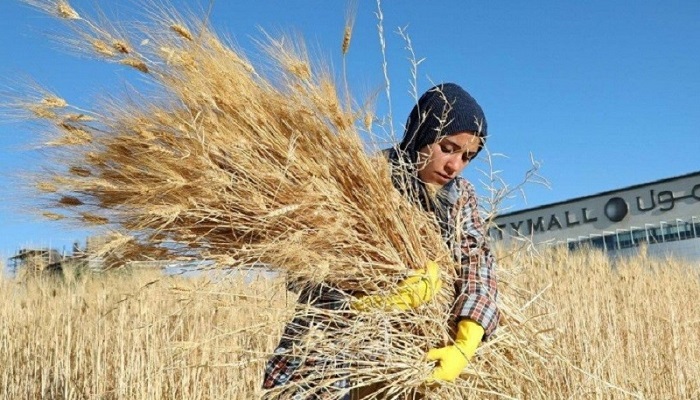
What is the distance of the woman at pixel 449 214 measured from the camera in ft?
5.41

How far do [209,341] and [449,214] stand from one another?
3.00 ft

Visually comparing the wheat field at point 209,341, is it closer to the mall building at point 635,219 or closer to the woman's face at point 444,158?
the woman's face at point 444,158

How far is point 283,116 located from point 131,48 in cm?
40

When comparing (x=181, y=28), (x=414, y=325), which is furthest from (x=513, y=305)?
(x=181, y=28)

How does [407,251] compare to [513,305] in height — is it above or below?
above

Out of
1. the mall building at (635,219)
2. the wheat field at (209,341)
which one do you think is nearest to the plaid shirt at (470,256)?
the wheat field at (209,341)

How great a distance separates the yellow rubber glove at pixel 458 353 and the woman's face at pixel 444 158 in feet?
1.34

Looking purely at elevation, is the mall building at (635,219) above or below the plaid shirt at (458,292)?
above

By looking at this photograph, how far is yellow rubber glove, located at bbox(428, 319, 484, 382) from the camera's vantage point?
1614 mm

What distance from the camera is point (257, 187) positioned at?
1595 millimetres

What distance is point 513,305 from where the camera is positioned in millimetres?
1921

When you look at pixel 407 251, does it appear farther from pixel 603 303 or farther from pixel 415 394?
pixel 603 303

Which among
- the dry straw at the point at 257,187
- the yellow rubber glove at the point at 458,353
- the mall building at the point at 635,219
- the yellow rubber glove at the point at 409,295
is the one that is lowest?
the yellow rubber glove at the point at 458,353

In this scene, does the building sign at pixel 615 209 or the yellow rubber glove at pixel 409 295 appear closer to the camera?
the yellow rubber glove at pixel 409 295
